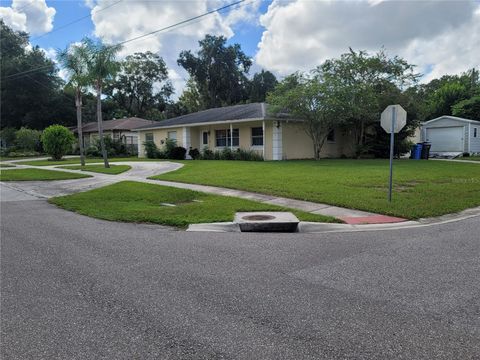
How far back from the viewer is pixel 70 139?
2827 centimetres

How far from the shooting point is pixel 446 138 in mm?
31125

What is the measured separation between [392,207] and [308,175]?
5935 millimetres

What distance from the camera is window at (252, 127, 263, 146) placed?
25312 mm

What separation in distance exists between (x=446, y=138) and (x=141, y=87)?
1631 inches

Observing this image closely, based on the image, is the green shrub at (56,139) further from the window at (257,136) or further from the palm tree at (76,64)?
the window at (257,136)

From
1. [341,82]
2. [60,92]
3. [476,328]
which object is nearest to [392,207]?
[476,328]

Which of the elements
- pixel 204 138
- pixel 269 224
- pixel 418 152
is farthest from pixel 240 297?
pixel 204 138

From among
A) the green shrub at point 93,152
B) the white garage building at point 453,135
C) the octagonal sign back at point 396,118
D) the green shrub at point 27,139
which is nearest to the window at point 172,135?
the green shrub at point 93,152

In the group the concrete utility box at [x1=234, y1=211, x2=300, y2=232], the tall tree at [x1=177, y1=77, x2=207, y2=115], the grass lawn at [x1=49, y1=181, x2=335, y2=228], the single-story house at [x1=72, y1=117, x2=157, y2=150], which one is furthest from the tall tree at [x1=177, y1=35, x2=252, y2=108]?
the concrete utility box at [x1=234, y1=211, x2=300, y2=232]

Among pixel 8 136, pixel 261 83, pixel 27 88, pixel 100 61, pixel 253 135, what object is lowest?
pixel 253 135

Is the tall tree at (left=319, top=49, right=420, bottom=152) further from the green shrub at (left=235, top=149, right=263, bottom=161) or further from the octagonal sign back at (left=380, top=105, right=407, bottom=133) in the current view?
the octagonal sign back at (left=380, top=105, right=407, bottom=133)

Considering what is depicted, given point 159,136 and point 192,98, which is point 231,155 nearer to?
point 159,136

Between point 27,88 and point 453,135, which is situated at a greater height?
point 27,88

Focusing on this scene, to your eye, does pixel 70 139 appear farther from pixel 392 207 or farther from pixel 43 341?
pixel 43 341
